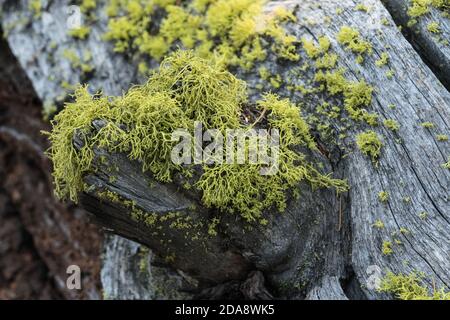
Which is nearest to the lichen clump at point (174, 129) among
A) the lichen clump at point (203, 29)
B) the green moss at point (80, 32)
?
the lichen clump at point (203, 29)

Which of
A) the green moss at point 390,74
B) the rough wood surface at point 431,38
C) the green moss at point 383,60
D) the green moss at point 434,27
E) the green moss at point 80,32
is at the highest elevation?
the green moss at point 434,27

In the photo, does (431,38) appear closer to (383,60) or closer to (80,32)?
(383,60)

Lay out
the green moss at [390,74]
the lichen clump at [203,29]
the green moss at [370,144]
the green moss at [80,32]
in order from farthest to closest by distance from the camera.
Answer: the green moss at [80,32] → the lichen clump at [203,29] → the green moss at [390,74] → the green moss at [370,144]

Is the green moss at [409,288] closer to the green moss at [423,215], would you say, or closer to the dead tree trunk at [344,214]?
the dead tree trunk at [344,214]

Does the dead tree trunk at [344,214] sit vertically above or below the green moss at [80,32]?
above

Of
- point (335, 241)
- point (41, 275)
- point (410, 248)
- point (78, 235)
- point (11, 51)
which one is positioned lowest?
point (41, 275)

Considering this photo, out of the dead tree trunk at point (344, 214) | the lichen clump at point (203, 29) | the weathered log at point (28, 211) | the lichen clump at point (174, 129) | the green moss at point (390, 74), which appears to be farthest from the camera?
the weathered log at point (28, 211)

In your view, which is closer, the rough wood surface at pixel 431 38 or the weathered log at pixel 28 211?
the rough wood surface at pixel 431 38

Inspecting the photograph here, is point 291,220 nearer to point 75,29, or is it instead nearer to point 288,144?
point 288,144

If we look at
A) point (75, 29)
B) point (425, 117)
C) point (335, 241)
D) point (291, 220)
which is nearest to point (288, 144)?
point (291, 220)
